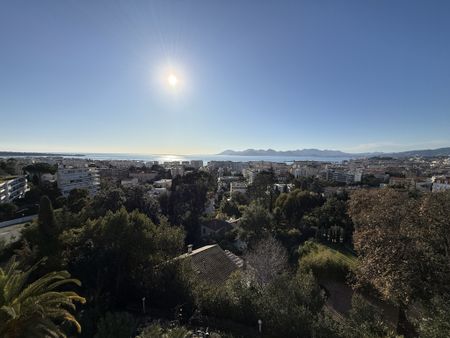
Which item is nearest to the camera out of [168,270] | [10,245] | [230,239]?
[168,270]

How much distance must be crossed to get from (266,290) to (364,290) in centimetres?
640

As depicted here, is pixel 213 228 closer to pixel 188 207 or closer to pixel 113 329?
pixel 188 207

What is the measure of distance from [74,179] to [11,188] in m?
8.45

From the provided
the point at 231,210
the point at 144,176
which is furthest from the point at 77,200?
the point at 144,176

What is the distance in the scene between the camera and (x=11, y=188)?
31.6 metres

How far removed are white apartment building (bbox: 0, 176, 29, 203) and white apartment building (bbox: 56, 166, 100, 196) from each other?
408cm

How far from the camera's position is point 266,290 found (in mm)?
7730

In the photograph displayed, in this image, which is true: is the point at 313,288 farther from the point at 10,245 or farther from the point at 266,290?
the point at 10,245

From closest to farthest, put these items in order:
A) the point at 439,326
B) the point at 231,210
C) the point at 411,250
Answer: the point at 439,326 → the point at 411,250 → the point at 231,210

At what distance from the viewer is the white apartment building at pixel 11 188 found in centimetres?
2870

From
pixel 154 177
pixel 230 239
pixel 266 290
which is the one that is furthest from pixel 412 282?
pixel 154 177

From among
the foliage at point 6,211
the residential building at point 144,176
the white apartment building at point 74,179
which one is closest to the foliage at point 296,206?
the foliage at point 6,211

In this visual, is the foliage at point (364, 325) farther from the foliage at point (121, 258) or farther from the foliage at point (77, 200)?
the foliage at point (77, 200)

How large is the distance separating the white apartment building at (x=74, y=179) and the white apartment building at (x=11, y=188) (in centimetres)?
408
